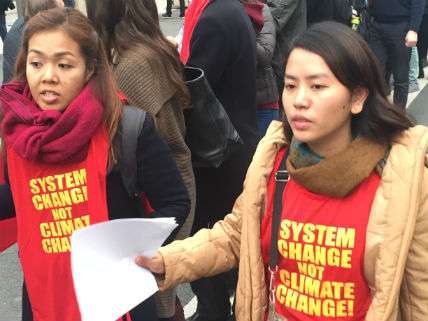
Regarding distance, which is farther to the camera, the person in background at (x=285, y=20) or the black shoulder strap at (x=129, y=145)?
the person in background at (x=285, y=20)

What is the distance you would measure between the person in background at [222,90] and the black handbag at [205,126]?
17cm

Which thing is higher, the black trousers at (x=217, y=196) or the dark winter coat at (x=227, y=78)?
the dark winter coat at (x=227, y=78)

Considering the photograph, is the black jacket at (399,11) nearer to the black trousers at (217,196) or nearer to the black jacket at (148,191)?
the black trousers at (217,196)

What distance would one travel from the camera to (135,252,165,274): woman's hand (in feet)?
5.88

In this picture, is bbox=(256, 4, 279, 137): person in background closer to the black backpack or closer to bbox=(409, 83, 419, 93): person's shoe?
the black backpack

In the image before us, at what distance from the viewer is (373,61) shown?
171 cm

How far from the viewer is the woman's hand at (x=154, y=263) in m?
1.79

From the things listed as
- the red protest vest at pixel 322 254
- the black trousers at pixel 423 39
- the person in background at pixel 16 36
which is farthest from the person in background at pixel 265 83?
the black trousers at pixel 423 39

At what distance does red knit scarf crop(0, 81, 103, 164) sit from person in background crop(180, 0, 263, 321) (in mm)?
1038

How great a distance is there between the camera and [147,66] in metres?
2.54

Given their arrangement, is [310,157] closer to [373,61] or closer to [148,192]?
[373,61]

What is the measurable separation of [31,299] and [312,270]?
2.88ft

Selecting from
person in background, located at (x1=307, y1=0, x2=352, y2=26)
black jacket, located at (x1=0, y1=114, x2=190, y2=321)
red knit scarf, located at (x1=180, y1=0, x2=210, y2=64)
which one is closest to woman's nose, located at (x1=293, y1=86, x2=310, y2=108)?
black jacket, located at (x1=0, y1=114, x2=190, y2=321)

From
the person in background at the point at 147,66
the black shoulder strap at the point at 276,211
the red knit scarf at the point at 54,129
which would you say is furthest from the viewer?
the person in background at the point at 147,66
